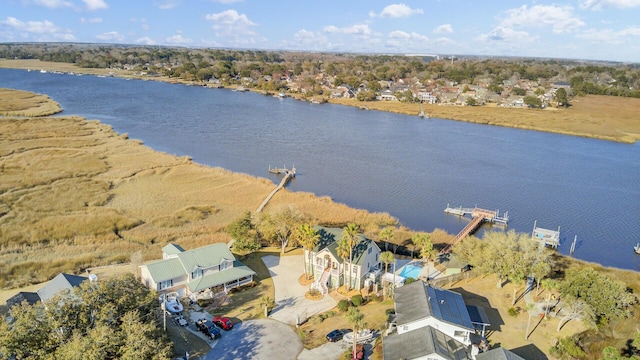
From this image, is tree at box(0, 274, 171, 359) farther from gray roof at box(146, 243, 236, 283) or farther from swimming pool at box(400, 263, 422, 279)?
swimming pool at box(400, 263, 422, 279)

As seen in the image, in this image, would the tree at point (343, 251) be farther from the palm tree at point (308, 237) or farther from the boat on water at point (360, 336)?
the boat on water at point (360, 336)

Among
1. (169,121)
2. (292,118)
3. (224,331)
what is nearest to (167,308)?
(224,331)

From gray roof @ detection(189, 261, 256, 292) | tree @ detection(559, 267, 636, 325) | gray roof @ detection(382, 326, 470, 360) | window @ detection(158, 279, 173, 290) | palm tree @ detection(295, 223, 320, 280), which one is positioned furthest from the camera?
palm tree @ detection(295, 223, 320, 280)

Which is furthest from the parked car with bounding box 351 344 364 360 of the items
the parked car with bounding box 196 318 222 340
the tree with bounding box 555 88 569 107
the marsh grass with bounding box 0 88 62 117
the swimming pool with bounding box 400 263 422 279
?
the tree with bounding box 555 88 569 107

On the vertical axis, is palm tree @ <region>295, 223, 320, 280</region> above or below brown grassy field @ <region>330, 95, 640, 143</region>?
below

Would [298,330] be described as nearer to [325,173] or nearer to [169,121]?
[325,173]

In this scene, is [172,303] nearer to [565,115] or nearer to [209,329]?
[209,329]

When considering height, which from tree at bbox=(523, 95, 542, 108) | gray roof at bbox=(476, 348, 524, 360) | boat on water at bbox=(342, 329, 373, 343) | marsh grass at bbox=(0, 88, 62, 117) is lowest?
boat on water at bbox=(342, 329, 373, 343)
